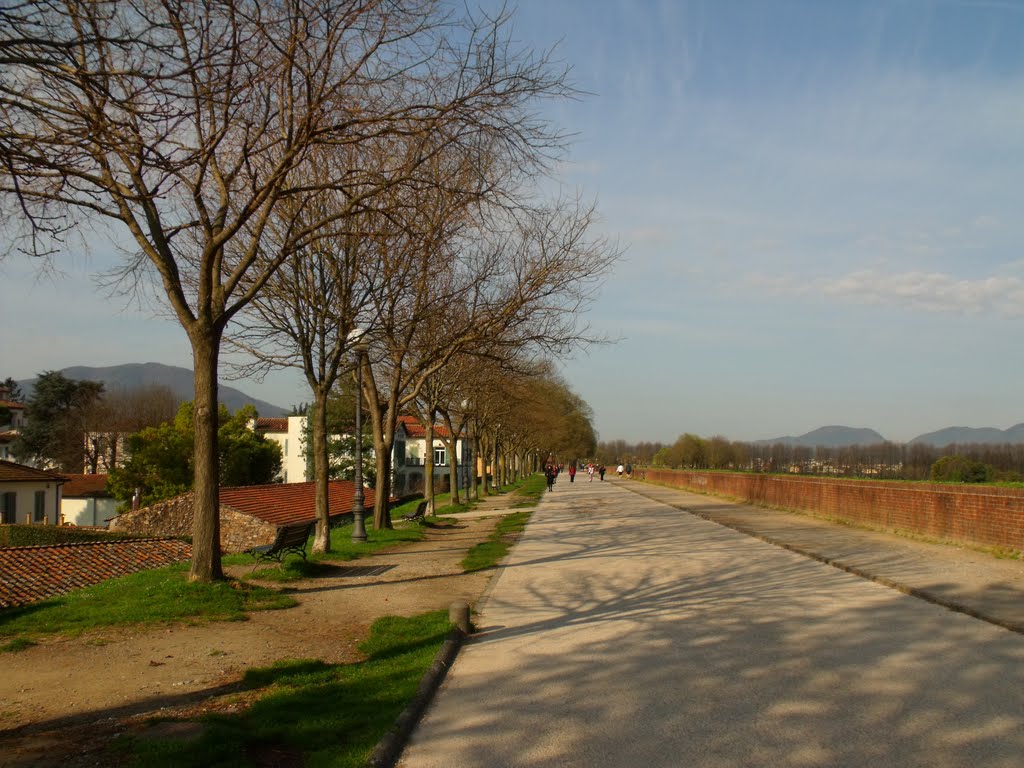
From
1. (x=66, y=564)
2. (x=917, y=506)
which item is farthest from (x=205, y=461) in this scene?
(x=917, y=506)

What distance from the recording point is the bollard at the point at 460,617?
31.0 ft

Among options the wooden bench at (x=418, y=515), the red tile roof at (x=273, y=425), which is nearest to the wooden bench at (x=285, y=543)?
the wooden bench at (x=418, y=515)

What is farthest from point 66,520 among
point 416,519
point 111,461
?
point 416,519

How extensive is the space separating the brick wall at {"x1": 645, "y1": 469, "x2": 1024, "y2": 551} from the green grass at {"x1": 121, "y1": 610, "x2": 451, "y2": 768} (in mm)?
11191

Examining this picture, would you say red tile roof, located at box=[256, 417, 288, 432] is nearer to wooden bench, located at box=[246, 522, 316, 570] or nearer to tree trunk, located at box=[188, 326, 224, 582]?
wooden bench, located at box=[246, 522, 316, 570]

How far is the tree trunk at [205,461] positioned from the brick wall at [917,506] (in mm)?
12179

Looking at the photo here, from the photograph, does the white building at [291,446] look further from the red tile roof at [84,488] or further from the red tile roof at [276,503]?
the red tile roof at [276,503]

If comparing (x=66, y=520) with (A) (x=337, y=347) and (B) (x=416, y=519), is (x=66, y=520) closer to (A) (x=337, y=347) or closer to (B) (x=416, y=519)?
(B) (x=416, y=519)

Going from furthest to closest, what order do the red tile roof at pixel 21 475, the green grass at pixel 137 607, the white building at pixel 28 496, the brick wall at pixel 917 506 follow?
the red tile roof at pixel 21 475 < the white building at pixel 28 496 < the brick wall at pixel 917 506 < the green grass at pixel 137 607

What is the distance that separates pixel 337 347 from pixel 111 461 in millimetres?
76130

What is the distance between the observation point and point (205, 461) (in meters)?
11.6

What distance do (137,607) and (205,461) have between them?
77.4 inches

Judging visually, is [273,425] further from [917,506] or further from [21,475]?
[917,506]

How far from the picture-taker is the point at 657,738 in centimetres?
574
